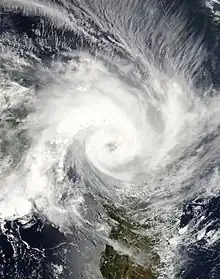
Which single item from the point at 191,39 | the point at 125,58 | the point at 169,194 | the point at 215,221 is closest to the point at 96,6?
the point at 125,58

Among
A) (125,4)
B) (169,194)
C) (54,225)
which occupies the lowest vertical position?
(54,225)

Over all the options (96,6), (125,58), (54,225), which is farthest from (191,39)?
Answer: (54,225)

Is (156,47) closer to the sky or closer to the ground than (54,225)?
closer to the sky

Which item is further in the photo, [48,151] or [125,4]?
[125,4]

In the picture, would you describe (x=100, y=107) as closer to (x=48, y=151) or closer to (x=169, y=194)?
(x=48, y=151)

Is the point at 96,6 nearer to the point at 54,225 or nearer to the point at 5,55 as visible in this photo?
the point at 5,55

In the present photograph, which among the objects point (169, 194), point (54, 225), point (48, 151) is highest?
point (169, 194)
